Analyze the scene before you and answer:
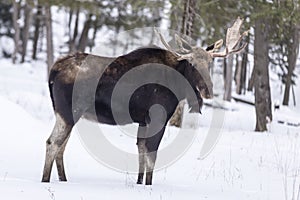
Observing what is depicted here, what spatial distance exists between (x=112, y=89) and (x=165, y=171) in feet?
6.25

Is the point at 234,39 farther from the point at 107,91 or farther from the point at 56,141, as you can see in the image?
the point at 56,141

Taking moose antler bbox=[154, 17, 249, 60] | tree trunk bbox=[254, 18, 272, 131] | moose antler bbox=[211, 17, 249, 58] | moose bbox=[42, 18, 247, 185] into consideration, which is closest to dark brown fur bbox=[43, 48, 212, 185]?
moose bbox=[42, 18, 247, 185]

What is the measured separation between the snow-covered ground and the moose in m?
0.50

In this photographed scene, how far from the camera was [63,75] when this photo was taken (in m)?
6.00

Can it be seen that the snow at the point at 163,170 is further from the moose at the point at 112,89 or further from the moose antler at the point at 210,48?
the moose antler at the point at 210,48

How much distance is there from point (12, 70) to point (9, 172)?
23383 mm

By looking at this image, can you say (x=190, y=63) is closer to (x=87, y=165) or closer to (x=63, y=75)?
(x=63, y=75)

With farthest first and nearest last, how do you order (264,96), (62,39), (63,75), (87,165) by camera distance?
(62,39) → (264,96) → (87,165) → (63,75)

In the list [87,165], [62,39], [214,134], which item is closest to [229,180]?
[87,165]

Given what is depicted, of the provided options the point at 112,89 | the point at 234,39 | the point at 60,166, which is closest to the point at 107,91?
the point at 112,89

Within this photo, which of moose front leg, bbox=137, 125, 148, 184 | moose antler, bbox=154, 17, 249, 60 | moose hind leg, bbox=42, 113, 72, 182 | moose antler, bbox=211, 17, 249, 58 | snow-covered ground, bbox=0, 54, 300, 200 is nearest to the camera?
snow-covered ground, bbox=0, 54, 300, 200

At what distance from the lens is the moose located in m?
5.95

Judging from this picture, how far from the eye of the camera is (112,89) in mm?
6062

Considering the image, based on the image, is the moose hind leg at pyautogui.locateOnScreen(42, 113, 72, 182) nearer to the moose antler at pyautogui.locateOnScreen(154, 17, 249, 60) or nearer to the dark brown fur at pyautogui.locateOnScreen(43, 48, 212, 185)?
the dark brown fur at pyautogui.locateOnScreen(43, 48, 212, 185)
